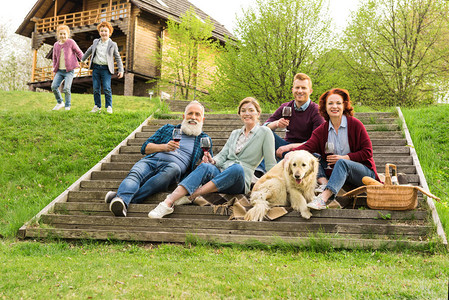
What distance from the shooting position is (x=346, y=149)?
4.89 m

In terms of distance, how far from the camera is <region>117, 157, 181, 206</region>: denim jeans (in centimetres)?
491

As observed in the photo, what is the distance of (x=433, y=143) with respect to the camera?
23.1ft

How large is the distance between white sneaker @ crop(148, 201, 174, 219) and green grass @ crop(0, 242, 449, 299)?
1.69 feet

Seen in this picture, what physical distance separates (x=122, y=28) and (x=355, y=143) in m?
19.1

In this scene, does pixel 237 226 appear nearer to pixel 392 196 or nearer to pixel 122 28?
pixel 392 196

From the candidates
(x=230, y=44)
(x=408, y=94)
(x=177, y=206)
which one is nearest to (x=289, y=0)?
(x=230, y=44)

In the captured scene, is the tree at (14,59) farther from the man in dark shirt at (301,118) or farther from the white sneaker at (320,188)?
the white sneaker at (320,188)

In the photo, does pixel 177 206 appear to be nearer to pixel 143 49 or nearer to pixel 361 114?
pixel 361 114

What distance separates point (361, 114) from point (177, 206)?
4.95 m

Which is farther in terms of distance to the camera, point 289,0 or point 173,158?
point 289,0

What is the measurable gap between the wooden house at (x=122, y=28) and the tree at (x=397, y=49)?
38.4 ft

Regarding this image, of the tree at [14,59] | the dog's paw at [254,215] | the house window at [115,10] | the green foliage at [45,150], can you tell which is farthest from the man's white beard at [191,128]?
the tree at [14,59]

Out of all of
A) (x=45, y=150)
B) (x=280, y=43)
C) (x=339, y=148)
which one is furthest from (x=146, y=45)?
(x=339, y=148)

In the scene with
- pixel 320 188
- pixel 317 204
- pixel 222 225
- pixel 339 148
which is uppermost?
pixel 339 148
